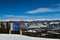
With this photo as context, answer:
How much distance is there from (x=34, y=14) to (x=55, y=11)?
0.86 metres

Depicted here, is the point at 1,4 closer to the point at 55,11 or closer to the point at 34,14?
the point at 34,14

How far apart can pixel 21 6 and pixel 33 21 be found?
0.80m

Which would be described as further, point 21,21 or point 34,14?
point 21,21

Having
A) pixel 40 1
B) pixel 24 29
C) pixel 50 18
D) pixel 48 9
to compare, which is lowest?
pixel 24 29

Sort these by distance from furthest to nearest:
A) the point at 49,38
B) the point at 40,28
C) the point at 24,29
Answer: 1. the point at 24,29
2. the point at 40,28
3. the point at 49,38

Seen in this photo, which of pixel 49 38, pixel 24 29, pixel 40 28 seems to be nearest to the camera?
pixel 49 38

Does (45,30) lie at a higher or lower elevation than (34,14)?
lower

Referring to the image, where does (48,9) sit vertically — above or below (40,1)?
below

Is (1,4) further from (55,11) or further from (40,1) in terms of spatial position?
(55,11)

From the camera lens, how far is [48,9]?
527 cm

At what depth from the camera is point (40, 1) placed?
17.6 ft

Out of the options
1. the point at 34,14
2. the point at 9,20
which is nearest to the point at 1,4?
the point at 9,20

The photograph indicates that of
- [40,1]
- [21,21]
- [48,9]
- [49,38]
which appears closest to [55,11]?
[48,9]

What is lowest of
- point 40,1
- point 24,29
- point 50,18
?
point 24,29
